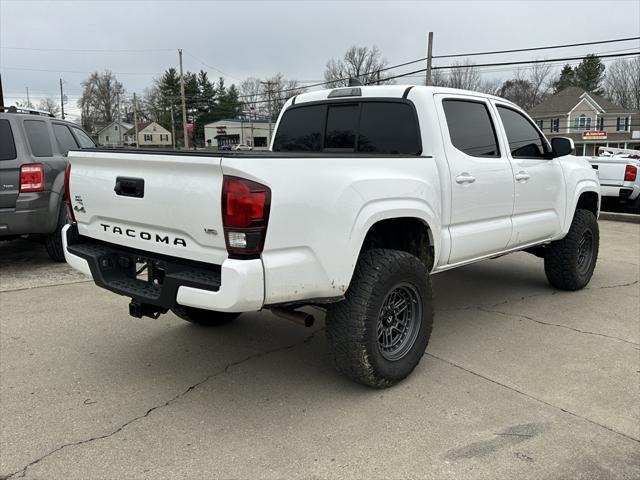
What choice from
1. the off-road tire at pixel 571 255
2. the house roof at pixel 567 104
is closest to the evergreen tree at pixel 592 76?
the house roof at pixel 567 104

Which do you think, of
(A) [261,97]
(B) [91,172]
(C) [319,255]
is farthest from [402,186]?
(A) [261,97]

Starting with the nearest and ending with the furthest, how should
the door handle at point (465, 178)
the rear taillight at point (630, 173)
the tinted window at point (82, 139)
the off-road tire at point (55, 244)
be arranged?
1. the door handle at point (465, 178)
2. the off-road tire at point (55, 244)
3. the tinted window at point (82, 139)
4. the rear taillight at point (630, 173)

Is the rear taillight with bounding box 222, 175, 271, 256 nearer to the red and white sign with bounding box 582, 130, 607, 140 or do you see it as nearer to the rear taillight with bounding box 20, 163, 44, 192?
the rear taillight with bounding box 20, 163, 44, 192

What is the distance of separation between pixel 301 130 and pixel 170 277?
235 centimetres

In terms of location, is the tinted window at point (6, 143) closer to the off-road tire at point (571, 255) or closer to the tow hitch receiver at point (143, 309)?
the tow hitch receiver at point (143, 309)

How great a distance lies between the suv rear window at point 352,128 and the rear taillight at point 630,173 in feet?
36.4

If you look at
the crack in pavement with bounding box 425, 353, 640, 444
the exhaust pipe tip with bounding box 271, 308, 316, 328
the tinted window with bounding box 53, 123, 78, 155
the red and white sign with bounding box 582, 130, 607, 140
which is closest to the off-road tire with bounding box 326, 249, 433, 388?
the exhaust pipe tip with bounding box 271, 308, 316, 328

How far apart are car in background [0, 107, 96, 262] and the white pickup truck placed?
3179mm

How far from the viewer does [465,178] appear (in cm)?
409

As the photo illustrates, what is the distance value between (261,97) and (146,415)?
75.6 m

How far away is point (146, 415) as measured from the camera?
3.25m

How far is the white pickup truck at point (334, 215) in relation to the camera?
9.09 ft

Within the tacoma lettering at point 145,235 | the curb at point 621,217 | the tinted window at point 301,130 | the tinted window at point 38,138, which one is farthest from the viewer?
the curb at point 621,217

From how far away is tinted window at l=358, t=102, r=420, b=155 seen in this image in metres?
4.07
